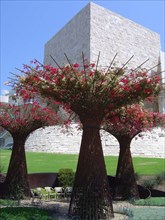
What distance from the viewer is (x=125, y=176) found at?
35.8ft

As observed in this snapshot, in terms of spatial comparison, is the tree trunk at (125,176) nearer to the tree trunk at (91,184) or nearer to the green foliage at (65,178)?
the green foliage at (65,178)

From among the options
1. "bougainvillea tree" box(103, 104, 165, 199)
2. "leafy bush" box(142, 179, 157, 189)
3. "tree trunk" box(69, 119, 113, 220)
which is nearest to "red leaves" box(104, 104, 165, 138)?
"bougainvillea tree" box(103, 104, 165, 199)

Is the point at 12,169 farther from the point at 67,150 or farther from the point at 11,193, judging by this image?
the point at 67,150

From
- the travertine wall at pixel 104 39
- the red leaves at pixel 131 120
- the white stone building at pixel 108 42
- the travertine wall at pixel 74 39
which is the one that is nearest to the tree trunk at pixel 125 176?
the red leaves at pixel 131 120

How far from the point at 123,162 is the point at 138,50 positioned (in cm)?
3090

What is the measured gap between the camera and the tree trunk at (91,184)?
6340 millimetres

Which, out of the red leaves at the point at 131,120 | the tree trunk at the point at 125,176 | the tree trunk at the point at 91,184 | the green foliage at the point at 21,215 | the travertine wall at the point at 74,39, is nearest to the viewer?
the green foliage at the point at 21,215

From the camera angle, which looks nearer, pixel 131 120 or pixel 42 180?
pixel 131 120

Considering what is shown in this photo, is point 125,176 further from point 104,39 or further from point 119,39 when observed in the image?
point 119,39

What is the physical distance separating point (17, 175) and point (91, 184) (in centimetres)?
424

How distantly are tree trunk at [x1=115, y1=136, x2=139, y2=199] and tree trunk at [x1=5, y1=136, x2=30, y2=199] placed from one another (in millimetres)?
3432

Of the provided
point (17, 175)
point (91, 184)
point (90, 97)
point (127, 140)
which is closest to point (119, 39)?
point (127, 140)

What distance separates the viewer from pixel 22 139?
10234 mm

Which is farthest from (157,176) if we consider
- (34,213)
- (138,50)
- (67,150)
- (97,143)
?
(138,50)
